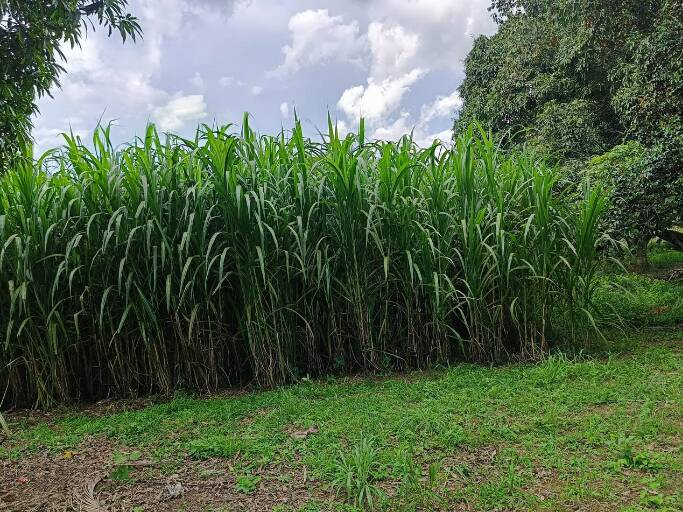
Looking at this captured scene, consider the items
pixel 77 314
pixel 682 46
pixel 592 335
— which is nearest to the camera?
pixel 77 314

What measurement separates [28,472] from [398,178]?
205cm

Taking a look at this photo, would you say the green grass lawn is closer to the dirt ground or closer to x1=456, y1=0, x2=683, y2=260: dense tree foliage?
the dirt ground

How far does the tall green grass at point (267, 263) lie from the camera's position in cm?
250

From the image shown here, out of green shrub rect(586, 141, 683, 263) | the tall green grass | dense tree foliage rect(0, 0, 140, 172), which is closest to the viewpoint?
dense tree foliage rect(0, 0, 140, 172)

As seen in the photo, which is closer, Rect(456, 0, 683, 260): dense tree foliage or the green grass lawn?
the green grass lawn

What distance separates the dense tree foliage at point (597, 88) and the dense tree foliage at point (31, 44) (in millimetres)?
2982

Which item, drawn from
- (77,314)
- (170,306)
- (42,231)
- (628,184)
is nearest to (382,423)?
(170,306)

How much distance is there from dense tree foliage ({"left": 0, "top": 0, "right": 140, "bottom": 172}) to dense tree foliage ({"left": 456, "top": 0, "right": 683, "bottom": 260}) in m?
2.98

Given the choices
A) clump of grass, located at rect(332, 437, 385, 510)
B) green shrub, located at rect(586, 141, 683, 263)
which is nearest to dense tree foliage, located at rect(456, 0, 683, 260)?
green shrub, located at rect(586, 141, 683, 263)

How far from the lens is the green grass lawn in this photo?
60.1 inches

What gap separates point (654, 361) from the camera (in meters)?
2.74

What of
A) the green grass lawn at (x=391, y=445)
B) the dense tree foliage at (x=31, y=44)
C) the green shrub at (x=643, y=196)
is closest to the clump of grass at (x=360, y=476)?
the green grass lawn at (x=391, y=445)

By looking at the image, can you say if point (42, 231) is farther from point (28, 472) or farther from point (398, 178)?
point (398, 178)

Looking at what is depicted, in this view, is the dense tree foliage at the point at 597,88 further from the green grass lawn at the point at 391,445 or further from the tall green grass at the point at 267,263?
the green grass lawn at the point at 391,445
